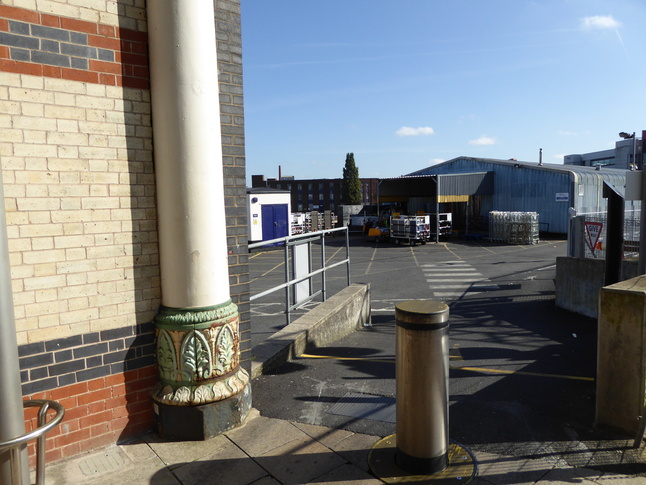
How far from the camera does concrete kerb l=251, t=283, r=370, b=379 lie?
603cm

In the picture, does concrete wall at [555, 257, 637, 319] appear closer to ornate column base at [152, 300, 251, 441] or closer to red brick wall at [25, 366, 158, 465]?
ornate column base at [152, 300, 251, 441]

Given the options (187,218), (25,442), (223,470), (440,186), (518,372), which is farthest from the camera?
(440,186)

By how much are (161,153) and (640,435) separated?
174 inches

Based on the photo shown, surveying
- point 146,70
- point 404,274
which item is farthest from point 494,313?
point 146,70

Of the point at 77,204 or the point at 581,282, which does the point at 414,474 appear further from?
the point at 581,282

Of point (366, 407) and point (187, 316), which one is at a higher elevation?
point (187, 316)

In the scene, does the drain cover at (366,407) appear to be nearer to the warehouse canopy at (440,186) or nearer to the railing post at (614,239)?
the railing post at (614,239)

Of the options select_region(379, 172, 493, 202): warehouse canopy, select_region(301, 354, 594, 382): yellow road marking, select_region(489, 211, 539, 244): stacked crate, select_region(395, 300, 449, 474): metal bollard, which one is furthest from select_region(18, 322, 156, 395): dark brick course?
select_region(379, 172, 493, 202): warehouse canopy

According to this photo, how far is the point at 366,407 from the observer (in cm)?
484

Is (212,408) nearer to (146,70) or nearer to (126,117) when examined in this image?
(126,117)

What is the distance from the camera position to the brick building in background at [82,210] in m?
3.59

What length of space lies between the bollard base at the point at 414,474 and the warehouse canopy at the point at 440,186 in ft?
92.9

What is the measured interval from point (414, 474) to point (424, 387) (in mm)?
629

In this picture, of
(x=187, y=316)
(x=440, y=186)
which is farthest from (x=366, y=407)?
(x=440, y=186)
